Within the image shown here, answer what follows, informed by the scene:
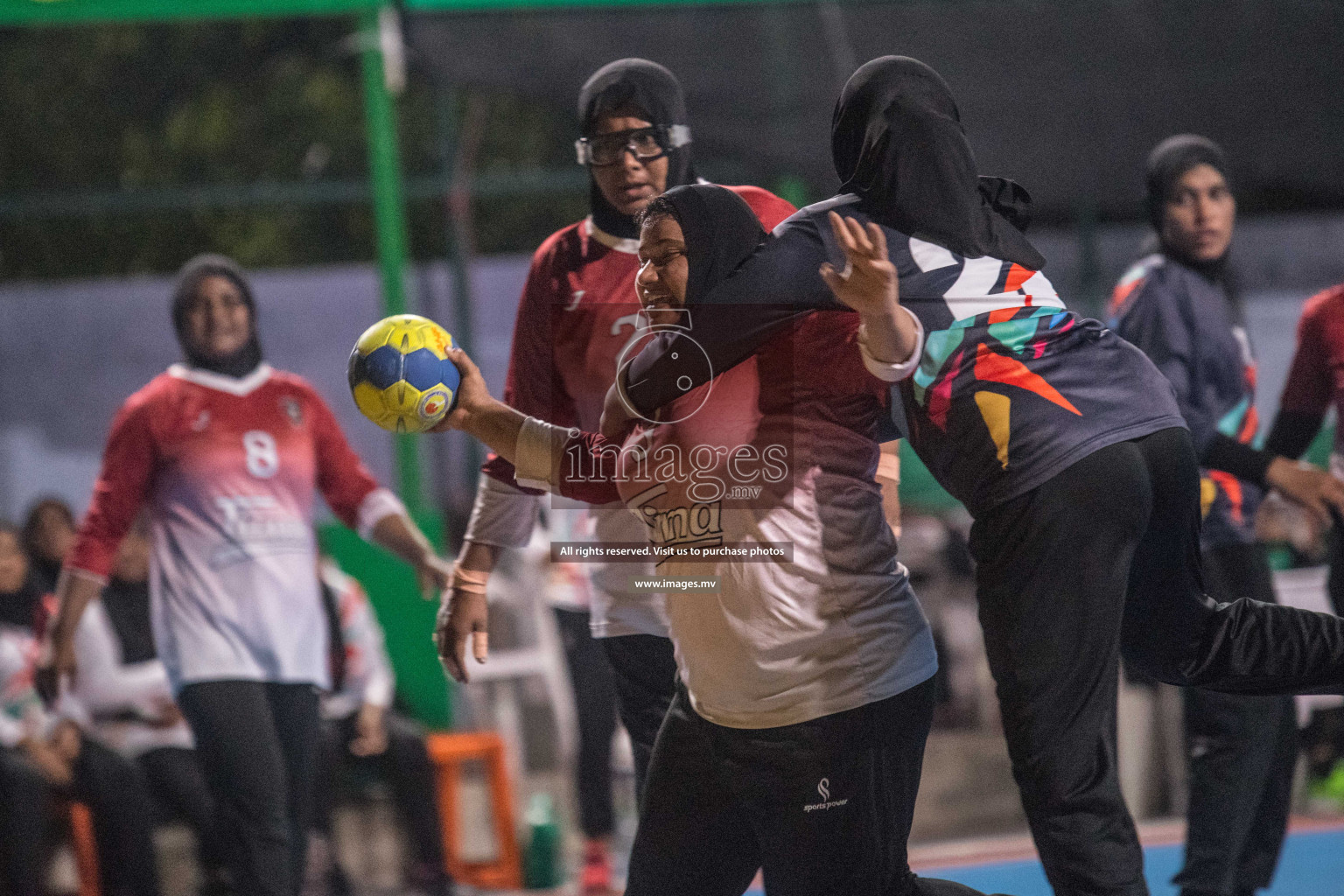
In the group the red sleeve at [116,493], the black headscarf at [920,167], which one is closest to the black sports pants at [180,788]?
the red sleeve at [116,493]

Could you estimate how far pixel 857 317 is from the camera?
2697mm

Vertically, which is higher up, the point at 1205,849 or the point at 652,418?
the point at 652,418

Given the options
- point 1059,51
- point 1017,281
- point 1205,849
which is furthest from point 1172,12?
point 1017,281

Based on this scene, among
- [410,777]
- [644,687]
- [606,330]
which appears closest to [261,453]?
[606,330]

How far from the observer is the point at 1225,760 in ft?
13.4

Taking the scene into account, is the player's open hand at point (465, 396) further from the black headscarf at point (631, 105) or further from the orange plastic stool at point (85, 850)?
the orange plastic stool at point (85, 850)

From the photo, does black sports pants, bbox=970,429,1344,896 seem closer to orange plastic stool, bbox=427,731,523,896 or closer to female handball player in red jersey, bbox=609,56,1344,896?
female handball player in red jersey, bbox=609,56,1344,896

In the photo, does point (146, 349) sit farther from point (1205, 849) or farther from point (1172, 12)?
point (1205, 849)

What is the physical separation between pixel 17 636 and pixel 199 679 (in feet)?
6.68

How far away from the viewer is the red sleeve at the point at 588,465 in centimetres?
286

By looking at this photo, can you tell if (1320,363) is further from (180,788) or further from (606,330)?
(180,788)

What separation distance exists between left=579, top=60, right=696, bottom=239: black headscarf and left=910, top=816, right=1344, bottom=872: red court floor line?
124 inches

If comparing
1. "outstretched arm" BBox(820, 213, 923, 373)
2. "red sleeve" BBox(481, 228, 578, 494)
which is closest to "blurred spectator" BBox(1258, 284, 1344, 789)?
"red sleeve" BBox(481, 228, 578, 494)

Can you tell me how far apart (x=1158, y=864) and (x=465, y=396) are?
139 inches
